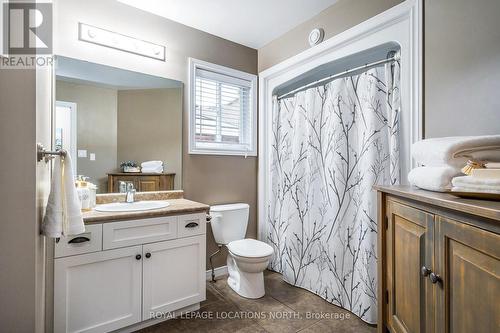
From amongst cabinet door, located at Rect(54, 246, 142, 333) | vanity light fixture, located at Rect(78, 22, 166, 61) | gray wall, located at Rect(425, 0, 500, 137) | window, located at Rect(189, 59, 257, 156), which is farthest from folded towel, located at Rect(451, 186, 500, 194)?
vanity light fixture, located at Rect(78, 22, 166, 61)

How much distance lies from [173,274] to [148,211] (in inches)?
20.2

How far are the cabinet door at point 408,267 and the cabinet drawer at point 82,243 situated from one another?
1.62 m

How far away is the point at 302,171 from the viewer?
7.55 feet

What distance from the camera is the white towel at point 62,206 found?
1.11 meters

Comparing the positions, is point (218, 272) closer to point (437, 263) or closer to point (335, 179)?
point (335, 179)

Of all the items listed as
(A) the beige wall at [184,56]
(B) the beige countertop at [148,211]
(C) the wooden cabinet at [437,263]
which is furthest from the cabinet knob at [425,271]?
(A) the beige wall at [184,56]

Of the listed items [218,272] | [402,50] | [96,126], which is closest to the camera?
[402,50]

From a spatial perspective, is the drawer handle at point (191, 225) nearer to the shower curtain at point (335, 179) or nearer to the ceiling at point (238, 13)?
the shower curtain at point (335, 179)

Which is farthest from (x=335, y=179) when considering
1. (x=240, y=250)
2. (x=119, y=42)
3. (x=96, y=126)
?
(x=119, y=42)

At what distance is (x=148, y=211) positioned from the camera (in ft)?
5.49

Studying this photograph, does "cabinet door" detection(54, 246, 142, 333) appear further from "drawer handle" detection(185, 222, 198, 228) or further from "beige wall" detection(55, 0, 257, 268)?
"beige wall" detection(55, 0, 257, 268)

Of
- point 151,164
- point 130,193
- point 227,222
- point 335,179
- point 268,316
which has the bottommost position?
A: point 268,316

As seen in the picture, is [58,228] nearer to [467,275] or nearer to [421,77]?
[467,275]

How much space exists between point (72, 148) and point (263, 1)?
1.89 m
